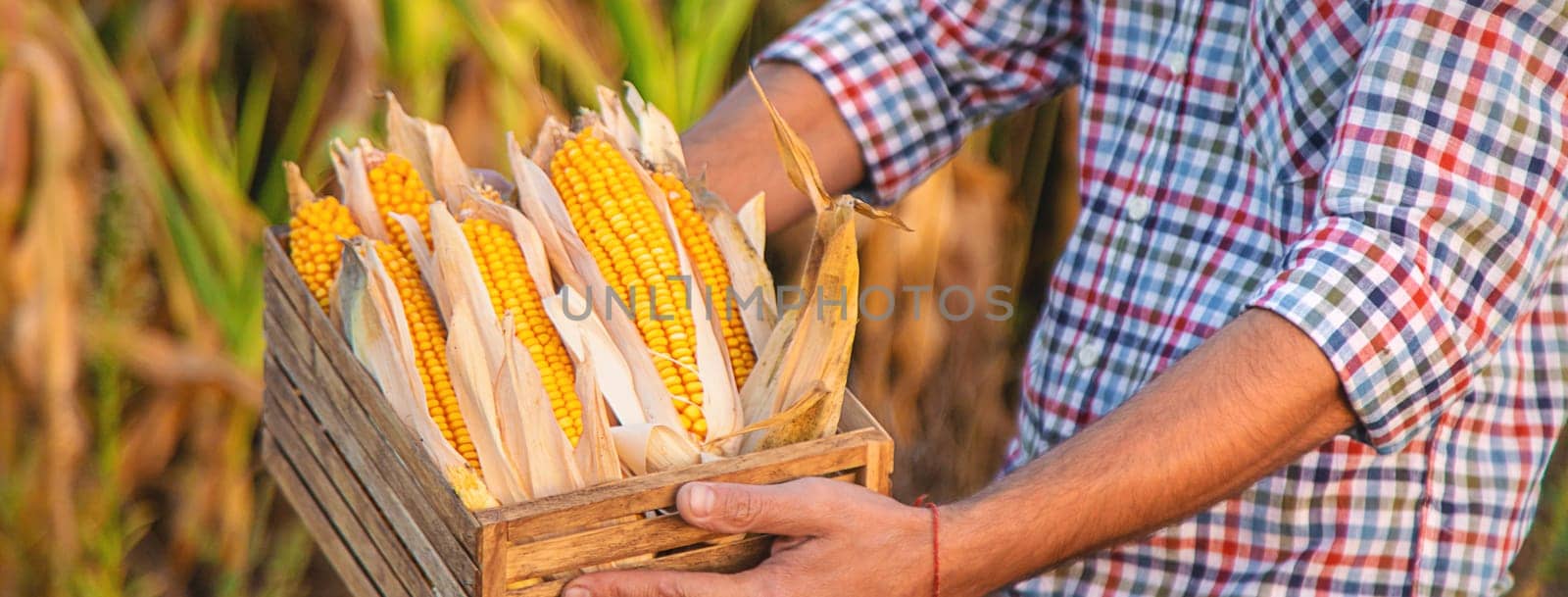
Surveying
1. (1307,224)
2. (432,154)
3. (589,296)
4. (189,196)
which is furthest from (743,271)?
(189,196)

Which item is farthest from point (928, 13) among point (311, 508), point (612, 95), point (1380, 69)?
point (311, 508)

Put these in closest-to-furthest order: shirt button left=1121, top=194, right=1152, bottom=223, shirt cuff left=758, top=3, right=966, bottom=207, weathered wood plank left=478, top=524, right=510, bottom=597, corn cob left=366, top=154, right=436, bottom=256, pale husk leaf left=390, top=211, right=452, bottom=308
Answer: weathered wood plank left=478, top=524, right=510, bottom=597 → pale husk leaf left=390, top=211, right=452, bottom=308 → corn cob left=366, top=154, right=436, bottom=256 → shirt button left=1121, top=194, right=1152, bottom=223 → shirt cuff left=758, top=3, right=966, bottom=207

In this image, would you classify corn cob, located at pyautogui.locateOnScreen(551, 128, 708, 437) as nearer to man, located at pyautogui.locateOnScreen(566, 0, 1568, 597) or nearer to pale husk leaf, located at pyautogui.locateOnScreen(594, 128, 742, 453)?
pale husk leaf, located at pyautogui.locateOnScreen(594, 128, 742, 453)

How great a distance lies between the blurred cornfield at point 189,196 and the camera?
200cm

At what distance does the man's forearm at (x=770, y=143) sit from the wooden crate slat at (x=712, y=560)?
1.52 feet

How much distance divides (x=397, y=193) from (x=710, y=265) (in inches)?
11.8

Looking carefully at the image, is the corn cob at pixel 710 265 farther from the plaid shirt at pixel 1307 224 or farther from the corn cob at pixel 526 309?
the plaid shirt at pixel 1307 224

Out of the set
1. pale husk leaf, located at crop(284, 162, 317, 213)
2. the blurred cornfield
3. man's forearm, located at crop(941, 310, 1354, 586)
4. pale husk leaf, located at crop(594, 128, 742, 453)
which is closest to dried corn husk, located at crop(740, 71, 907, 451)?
pale husk leaf, located at crop(594, 128, 742, 453)

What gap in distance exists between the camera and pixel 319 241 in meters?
1.19

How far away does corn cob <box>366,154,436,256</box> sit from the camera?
→ 1.24 meters

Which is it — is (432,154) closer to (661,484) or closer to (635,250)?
(635,250)

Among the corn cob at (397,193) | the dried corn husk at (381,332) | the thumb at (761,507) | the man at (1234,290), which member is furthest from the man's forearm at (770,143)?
the thumb at (761,507)

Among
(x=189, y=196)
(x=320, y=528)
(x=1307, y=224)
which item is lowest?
(x=189, y=196)

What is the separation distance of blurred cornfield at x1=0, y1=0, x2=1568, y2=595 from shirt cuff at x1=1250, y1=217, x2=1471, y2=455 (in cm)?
124
